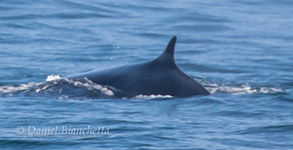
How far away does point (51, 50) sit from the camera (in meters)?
17.8

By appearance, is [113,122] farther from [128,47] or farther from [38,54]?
[128,47]

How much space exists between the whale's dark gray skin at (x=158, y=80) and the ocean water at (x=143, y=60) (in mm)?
141

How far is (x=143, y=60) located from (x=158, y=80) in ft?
20.6

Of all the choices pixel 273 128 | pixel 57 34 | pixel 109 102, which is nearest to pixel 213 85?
pixel 109 102

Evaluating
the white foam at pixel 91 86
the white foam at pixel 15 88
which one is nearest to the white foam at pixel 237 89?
the white foam at pixel 91 86

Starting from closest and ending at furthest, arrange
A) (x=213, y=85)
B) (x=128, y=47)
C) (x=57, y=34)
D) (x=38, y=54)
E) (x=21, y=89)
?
(x=21, y=89) → (x=213, y=85) → (x=38, y=54) → (x=128, y=47) → (x=57, y=34)

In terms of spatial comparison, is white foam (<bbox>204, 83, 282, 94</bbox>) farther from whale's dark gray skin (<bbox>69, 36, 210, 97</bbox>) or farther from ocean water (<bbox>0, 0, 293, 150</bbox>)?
whale's dark gray skin (<bbox>69, 36, 210, 97</bbox>)

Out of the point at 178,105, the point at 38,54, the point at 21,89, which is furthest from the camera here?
the point at 38,54

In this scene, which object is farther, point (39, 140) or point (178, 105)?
point (178, 105)

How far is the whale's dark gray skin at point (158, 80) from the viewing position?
10.8 meters

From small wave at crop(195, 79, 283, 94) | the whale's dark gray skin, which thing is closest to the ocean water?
small wave at crop(195, 79, 283, 94)

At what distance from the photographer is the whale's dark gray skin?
10.8 metres

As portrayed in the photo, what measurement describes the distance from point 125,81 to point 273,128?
2812mm

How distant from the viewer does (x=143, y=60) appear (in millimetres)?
17156
